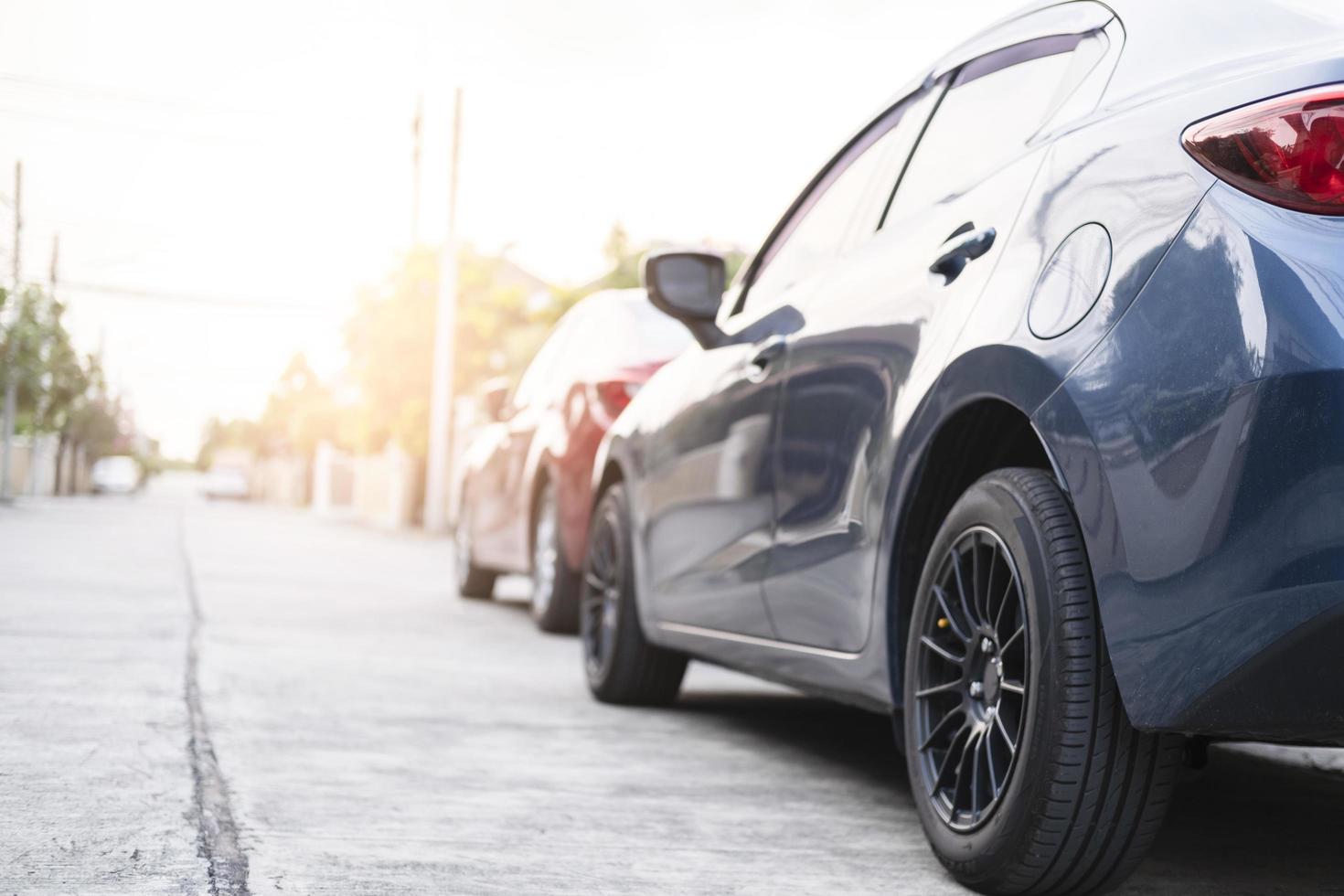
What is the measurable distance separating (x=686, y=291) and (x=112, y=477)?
5906 centimetres

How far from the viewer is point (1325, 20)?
8.71 ft

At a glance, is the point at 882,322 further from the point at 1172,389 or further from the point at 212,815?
the point at 212,815

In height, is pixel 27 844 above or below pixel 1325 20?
below

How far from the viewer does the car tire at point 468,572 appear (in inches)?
404

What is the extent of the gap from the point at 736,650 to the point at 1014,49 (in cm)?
170

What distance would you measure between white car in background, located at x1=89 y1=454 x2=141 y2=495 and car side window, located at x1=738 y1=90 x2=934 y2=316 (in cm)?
5681

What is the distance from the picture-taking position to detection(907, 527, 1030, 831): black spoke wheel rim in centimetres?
268

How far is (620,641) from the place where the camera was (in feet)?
17.0

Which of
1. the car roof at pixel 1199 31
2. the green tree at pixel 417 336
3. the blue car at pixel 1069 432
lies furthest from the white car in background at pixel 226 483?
the car roof at pixel 1199 31

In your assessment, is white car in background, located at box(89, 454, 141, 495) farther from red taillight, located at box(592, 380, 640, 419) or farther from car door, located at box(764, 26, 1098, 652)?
car door, located at box(764, 26, 1098, 652)

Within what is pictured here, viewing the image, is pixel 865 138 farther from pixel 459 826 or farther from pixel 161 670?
pixel 161 670

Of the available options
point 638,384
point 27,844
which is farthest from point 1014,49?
point 638,384

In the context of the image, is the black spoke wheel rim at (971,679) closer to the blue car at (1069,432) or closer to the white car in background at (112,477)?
the blue car at (1069,432)

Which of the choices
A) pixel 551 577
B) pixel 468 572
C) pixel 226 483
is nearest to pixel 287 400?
pixel 226 483
